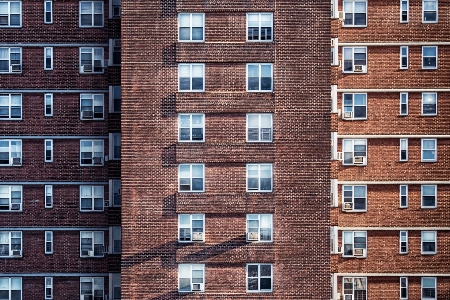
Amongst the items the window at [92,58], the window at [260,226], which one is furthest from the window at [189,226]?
the window at [92,58]

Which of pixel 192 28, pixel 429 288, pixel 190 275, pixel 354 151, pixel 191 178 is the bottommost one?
pixel 429 288

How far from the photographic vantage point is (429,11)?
34.8m

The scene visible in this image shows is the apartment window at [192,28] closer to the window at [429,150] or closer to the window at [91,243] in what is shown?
the window at [91,243]

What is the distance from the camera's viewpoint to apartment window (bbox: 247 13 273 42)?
105 ft

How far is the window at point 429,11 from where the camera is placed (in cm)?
3475

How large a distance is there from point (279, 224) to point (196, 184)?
4.98 meters

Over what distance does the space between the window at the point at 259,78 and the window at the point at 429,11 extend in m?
10.3

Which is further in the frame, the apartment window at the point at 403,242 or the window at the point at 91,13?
the window at the point at 91,13

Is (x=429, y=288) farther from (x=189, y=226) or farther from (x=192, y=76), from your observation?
(x=192, y=76)

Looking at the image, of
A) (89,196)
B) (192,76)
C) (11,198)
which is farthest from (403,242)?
(11,198)

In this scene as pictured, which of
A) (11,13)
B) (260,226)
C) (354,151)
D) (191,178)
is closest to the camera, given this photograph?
(260,226)

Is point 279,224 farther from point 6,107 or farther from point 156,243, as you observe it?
point 6,107

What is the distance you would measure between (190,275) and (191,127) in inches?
315

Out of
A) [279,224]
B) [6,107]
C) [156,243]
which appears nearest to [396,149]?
[279,224]
